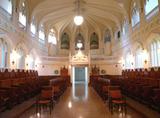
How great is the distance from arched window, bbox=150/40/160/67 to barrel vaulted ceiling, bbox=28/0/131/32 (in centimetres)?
535

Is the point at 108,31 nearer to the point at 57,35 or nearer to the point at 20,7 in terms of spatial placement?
the point at 57,35

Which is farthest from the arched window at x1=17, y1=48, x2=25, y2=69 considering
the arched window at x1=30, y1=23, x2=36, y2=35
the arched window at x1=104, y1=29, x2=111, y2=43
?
the arched window at x1=104, y1=29, x2=111, y2=43

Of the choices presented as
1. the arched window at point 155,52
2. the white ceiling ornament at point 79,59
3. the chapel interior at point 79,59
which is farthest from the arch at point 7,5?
Result: the arched window at point 155,52

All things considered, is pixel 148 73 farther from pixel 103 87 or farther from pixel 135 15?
pixel 135 15

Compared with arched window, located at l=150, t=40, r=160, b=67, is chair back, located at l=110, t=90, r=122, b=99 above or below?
below

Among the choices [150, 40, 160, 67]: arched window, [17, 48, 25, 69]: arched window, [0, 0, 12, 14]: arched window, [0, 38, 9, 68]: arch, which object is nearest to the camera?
[0, 0, 12, 14]: arched window

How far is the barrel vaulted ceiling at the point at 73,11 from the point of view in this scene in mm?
16391

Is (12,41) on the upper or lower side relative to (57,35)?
lower

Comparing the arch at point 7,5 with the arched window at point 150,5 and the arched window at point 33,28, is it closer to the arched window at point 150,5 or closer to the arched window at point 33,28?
the arched window at point 33,28

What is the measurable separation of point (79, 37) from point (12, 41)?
1469 centimetres

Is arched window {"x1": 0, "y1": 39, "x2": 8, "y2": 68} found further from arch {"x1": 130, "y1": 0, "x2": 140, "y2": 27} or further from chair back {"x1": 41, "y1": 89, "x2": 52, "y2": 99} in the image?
arch {"x1": 130, "y1": 0, "x2": 140, "y2": 27}

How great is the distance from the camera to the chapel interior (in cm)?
660

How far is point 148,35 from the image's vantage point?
1191cm

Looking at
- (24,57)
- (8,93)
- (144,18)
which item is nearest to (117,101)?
(8,93)
